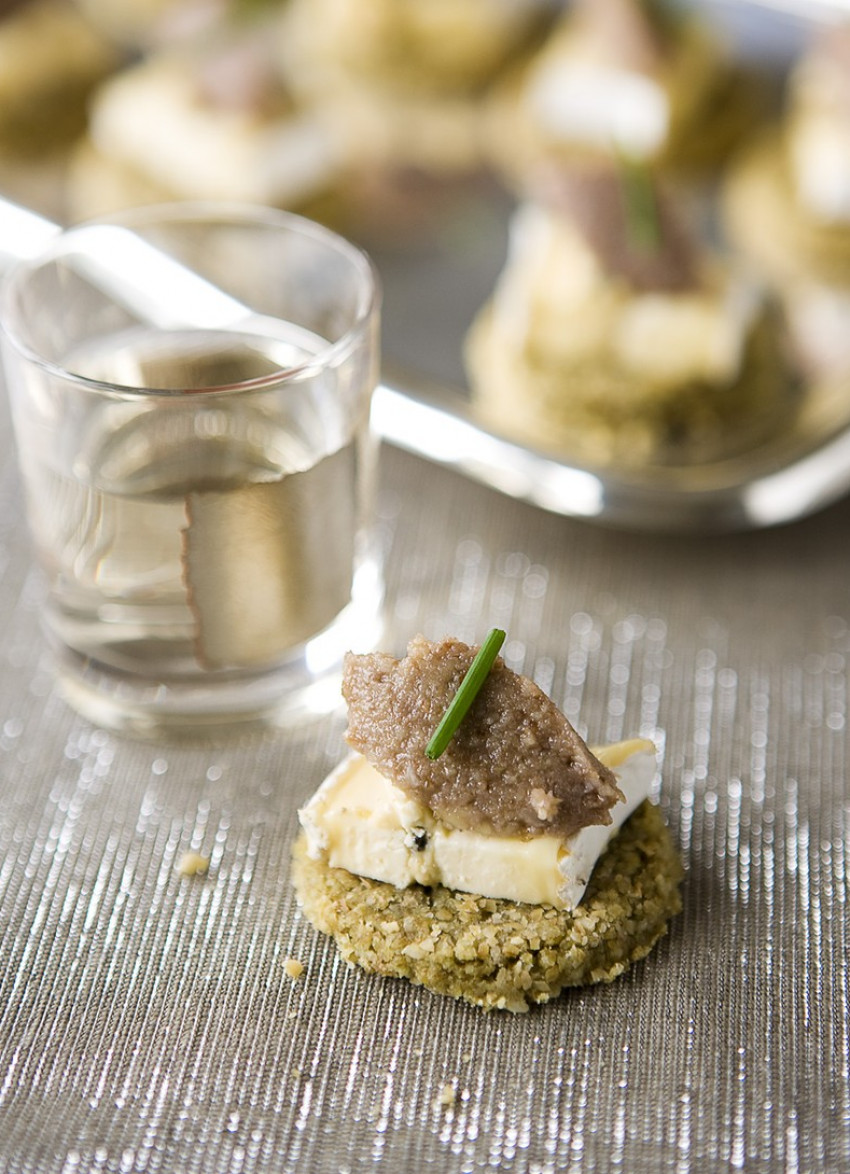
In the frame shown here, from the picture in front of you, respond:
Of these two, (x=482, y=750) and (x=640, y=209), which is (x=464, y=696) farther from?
(x=640, y=209)

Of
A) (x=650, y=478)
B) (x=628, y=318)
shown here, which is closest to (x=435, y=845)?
(x=650, y=478)

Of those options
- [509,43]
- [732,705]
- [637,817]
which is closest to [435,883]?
[637,817]

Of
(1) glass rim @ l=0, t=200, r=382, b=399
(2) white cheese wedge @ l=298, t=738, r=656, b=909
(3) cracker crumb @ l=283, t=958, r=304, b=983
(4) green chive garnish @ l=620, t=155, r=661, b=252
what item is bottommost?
(3) cracker crumb @ l=283, t=958, r=304, b=983

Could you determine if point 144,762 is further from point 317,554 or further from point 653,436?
point 653,436

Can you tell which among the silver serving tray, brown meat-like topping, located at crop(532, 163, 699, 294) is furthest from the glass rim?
brown meat-like topping, located at crop(532, 163, 699, 294)

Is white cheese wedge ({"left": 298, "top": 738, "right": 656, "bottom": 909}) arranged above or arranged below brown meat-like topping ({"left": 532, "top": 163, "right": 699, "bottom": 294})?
below

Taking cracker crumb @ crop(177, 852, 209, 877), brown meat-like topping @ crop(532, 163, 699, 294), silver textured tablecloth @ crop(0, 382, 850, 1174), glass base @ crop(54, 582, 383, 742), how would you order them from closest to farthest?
1. silver textured tablecloth @ crop(0, 382, 850, 1174)
2. cracker crumb @ crop(177, 852, 209, 877)
3. glass base @ crop(54, 582, 383, 742)
4. brown meat-like topping @ crop(532, 163, 699, 294)

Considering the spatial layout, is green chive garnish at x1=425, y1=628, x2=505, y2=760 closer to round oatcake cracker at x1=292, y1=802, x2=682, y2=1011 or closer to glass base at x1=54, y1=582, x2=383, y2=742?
round oatcake cracker at x1=292, y1=802, x2=682, y2=1011

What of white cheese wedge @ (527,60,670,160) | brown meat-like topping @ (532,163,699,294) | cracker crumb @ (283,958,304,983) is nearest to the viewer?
cracker crumb @ (283,958,304,983)
